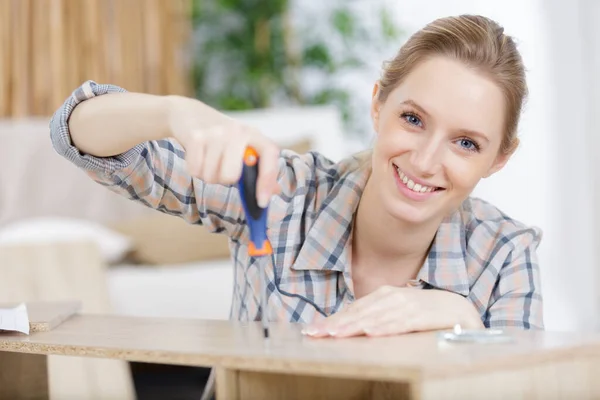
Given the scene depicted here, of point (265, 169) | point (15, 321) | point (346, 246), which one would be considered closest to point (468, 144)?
point (346, 246)

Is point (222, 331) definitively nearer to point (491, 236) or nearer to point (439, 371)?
point (439, 371)

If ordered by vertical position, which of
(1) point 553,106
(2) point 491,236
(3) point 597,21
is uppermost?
(3) point 597,21

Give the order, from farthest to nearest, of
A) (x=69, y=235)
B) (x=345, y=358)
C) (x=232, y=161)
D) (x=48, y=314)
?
(x=69, y=235) < (x=48, y=314) < (x=232, y=161) < (x=345, y=358)

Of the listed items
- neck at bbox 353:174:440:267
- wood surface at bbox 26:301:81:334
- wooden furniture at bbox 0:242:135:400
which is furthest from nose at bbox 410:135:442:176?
wooden furniture at bbox 0:242:135:400

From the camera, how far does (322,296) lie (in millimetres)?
1636

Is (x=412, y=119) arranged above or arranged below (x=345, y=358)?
above

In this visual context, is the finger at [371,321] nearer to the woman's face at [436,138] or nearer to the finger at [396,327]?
the finger at [396,327]

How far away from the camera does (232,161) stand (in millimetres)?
1134

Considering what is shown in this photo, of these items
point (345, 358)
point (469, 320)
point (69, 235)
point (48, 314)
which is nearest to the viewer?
point (345, 358)

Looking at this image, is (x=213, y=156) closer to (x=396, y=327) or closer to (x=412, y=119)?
(x=396, y=327)

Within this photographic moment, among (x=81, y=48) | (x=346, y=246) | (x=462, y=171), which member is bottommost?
(x=346, y=246)

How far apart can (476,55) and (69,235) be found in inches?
84.8

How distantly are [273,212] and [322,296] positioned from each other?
6.9 inches

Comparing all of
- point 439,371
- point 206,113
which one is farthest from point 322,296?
point 439,371
